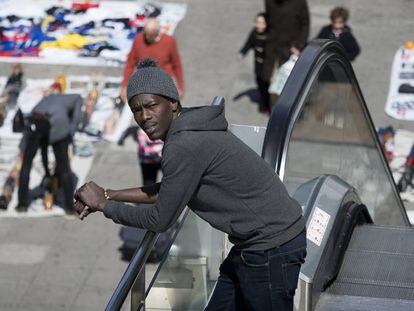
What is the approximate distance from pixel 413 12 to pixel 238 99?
3196mm

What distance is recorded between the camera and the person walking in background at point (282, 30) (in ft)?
40.1

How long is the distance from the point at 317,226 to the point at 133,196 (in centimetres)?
140

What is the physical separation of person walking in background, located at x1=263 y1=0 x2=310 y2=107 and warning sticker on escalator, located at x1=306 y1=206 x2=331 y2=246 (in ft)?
20.1

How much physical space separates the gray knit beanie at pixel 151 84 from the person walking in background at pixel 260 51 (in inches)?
306

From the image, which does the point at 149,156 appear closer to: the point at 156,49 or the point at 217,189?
the point at 156,49

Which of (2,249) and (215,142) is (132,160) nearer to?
(2,249)

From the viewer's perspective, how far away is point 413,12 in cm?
1458

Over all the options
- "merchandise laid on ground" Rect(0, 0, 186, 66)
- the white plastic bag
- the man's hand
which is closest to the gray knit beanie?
the man's hand

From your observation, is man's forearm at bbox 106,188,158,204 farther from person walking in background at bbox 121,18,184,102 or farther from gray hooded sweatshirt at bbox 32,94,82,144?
person walking in background at bbox 121,18,184,102

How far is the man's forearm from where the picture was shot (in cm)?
507

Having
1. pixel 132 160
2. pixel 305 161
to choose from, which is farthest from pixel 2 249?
pixel 305 161

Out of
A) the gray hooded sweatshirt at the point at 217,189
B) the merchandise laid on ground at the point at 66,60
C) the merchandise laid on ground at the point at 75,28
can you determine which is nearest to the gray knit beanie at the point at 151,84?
the gray hooded sweatshirt at the point at 217,189

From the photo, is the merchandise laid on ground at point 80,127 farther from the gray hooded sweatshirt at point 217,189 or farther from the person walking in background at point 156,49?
the gray hooded sweatshirt at point 217,189

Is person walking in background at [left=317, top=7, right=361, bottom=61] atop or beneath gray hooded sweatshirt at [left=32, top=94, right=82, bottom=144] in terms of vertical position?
atop
